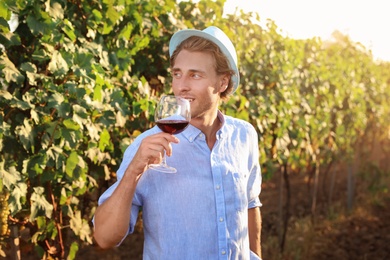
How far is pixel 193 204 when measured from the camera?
2.36m

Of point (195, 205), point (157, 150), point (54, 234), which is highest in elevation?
point (157, 150)

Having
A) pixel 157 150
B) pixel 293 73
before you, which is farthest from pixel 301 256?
pixel 157 150

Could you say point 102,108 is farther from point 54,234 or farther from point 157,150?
point 157,150

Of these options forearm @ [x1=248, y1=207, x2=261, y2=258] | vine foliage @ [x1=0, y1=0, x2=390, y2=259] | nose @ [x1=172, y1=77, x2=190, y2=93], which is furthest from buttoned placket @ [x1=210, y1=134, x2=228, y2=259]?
vine foliage @ [x1=0, y1=0, x2=390, y2=259]

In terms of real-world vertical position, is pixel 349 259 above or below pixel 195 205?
below

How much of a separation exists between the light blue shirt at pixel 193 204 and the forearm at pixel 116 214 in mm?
93

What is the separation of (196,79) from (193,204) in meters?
0.52

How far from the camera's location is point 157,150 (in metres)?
1.96

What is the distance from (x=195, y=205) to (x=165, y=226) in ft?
0.48

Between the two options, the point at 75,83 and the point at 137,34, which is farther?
the point at 137,34

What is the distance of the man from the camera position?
2.23 m

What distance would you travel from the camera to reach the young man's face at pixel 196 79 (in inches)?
95.3

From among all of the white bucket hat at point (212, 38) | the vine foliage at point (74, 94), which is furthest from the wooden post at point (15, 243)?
the white bucket hat at point (212, 38)

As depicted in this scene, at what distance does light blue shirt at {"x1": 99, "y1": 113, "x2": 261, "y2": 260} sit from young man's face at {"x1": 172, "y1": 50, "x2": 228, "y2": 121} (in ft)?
0.41
